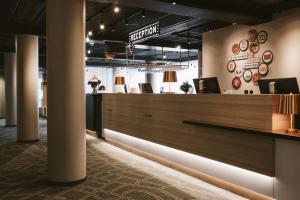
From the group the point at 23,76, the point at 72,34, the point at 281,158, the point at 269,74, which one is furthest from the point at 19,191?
the point at 269,74

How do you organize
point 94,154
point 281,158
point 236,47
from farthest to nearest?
point 236,47, point 94,154, point 281,158

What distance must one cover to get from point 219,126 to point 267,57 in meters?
3.56

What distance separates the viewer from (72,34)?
4.73 meters

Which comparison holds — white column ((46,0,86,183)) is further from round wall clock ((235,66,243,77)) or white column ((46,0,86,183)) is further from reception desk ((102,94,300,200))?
round wall clock ((235,66,243,77))

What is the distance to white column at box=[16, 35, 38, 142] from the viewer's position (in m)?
8.73

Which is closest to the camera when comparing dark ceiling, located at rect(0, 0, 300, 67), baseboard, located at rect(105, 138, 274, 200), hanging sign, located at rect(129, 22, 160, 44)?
baseboard, located at rect(105, 138, 274, 200)

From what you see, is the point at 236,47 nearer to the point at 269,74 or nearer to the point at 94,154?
the point at 269,74

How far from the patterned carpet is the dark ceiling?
10.2 feet

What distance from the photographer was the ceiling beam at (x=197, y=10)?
5.67 meters

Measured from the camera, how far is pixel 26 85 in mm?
8781

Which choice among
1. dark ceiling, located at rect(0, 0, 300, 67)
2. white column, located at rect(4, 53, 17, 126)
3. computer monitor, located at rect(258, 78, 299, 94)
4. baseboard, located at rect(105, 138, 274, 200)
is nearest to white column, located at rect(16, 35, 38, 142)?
dark ceiling, located at rect(0, 0, 300, 67)

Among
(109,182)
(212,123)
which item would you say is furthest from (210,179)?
(109,182)

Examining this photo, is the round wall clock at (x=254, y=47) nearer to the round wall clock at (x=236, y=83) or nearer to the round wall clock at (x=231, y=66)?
the round wall clock at (x=231, y=66)

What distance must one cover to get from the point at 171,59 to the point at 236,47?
10729 mm
